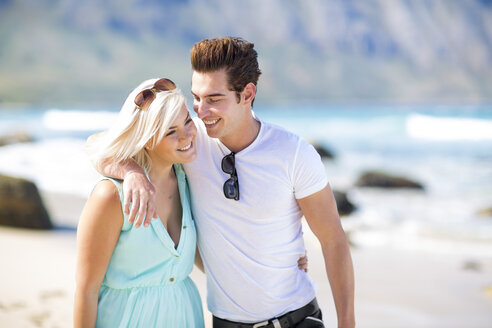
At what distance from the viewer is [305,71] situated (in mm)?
52312

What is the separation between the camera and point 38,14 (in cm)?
4850

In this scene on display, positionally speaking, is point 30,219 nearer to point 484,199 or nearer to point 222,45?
point 222,45

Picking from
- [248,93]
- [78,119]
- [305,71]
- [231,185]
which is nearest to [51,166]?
[248,93]

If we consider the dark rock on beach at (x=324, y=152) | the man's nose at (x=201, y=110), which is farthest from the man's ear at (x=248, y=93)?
the dark rock on beach at (x=324, y=152)

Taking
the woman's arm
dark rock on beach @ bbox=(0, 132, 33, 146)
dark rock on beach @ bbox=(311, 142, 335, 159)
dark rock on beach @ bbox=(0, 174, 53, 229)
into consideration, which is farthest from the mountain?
the woman's arm

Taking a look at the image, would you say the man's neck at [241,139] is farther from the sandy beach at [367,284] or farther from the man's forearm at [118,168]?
the sandy beach at [367,284]

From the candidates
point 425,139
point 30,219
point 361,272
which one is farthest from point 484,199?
point 425,139

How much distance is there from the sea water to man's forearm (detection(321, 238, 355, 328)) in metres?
1.23

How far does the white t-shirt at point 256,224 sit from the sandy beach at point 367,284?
176 centimetres

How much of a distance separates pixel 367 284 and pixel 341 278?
3.36m

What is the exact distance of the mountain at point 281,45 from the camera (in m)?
47.4

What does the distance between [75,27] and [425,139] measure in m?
35.7

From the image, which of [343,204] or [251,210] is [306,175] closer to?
[251,210]

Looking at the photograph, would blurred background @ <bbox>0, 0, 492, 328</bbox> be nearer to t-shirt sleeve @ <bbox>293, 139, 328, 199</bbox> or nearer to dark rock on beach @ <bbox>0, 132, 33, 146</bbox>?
dark rock on beach @ <bbox>0, 132, 33, 146</bbox>
